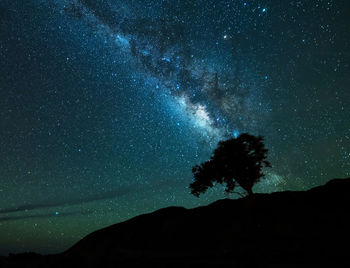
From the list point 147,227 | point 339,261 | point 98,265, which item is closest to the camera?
point 339,261

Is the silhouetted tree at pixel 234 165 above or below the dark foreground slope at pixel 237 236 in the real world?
above

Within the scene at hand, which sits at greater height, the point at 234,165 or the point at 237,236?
the point at 234,165

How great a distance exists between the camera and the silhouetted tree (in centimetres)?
2805

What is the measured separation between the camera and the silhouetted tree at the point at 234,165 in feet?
92.0

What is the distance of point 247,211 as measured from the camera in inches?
1067

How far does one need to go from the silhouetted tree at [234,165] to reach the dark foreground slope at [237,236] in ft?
8.08

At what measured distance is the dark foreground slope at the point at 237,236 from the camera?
55.5 ft

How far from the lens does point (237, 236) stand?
2561 cm

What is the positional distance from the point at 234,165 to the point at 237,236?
745 cm

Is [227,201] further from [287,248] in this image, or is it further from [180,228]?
[287,248]

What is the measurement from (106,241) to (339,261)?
1260 inches

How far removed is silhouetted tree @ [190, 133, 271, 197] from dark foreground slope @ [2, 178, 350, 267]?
246 centimetres

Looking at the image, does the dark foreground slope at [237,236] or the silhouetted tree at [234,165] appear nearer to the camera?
the dark foreground slope at [237,236]

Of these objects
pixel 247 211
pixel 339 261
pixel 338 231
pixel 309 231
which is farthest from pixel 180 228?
pixel 339 261
